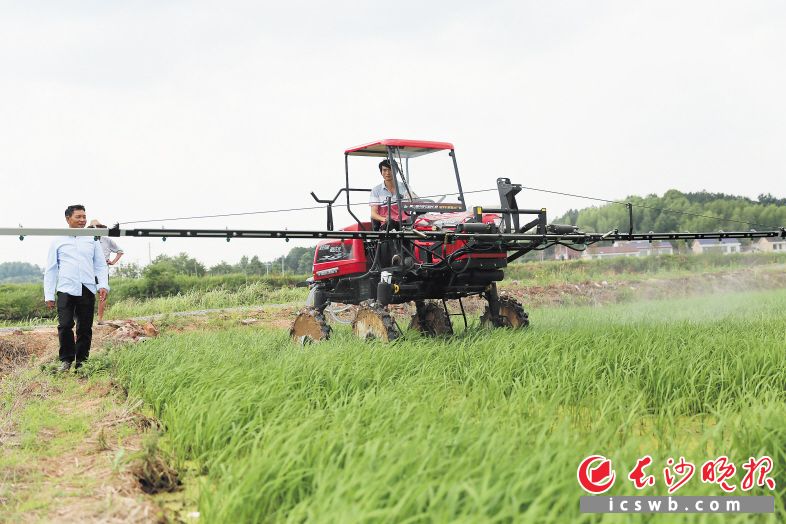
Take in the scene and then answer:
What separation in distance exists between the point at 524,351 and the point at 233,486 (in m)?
4.05

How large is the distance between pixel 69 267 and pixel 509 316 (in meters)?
5.78

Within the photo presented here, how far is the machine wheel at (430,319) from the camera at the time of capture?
11180 mm

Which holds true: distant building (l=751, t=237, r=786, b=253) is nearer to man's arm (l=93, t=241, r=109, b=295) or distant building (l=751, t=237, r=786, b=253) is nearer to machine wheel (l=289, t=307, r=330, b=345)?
machine wheel (l=289, t=307, r=330, b=345)

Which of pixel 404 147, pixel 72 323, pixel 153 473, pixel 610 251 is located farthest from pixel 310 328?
pixel 610 251

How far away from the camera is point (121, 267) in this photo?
2458cm

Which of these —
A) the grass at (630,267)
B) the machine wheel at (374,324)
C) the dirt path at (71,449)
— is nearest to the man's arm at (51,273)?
the dirt path at (71,449)

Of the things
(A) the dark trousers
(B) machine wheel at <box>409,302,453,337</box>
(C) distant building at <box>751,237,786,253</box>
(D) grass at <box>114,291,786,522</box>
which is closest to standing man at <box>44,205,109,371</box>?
(A) the dark trousers

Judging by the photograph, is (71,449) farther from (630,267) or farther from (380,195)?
(630,267)

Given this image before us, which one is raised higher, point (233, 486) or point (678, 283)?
point (233, 486)

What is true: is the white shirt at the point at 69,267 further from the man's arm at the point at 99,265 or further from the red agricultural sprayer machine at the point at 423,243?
the red agricultural sprayer machine at the point at 423,243

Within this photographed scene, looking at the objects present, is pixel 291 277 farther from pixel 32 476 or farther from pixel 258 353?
pixel 32 476

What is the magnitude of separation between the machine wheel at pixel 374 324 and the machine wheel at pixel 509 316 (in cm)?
219

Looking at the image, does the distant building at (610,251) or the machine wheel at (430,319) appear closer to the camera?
the machine wheel at (430,319)

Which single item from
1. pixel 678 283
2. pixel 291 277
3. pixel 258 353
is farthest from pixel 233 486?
pixel 678 283
